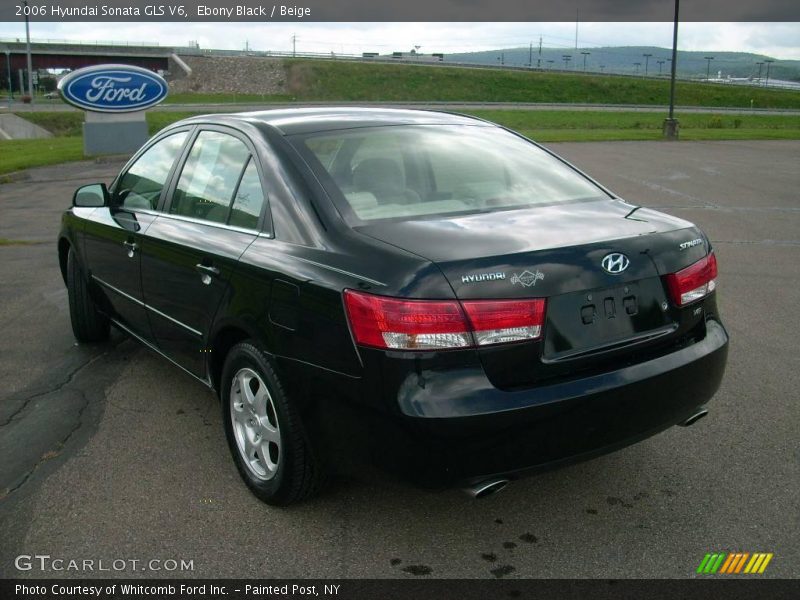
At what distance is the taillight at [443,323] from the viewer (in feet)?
9.23

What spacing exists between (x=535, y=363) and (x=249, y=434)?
1400mm

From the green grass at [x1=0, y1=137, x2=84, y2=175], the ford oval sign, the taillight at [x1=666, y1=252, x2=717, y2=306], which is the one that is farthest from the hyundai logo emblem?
the ford oval sign

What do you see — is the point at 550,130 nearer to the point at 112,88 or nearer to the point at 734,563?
the point at 112,88

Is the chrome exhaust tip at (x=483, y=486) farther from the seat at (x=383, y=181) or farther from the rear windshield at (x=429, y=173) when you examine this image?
the seat at (x=383, y=181)

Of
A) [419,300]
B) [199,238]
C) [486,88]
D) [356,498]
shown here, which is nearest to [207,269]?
[199,238]

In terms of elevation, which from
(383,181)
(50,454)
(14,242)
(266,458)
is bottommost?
(14,242)

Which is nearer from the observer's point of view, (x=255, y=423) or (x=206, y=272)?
(x=255, y=423)

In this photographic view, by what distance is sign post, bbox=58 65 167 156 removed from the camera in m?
21.9

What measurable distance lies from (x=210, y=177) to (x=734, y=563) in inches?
115

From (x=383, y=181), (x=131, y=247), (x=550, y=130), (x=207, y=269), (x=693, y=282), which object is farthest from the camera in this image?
(x=550, y=130)

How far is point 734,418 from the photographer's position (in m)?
4.43

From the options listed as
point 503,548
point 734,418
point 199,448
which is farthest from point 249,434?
point 734,418

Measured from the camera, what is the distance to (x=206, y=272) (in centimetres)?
381
